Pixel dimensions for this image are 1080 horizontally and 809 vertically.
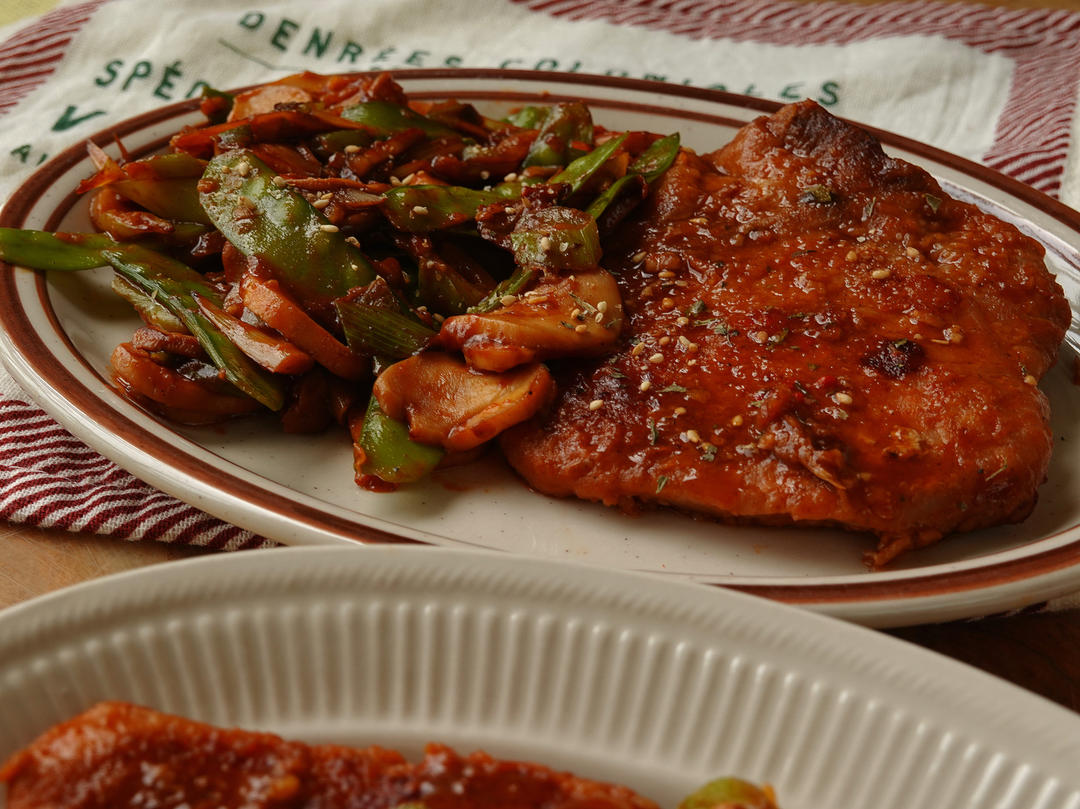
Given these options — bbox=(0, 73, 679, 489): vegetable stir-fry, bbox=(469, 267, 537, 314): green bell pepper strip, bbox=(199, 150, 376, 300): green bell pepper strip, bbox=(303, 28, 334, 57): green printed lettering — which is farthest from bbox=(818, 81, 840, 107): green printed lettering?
bbox=(199, 150, 376, 300): green bell pepper strip

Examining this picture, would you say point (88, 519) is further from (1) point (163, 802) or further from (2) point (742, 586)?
(2) point (742, 586)

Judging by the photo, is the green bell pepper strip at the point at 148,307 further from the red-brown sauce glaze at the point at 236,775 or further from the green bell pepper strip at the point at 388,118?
the red-brown sauce glaze at the point at 236,775

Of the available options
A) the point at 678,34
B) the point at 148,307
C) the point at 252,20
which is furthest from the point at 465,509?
the point at 678,34

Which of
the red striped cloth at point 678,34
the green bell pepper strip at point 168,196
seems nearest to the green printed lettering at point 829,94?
the red striped cloth at point 678,34

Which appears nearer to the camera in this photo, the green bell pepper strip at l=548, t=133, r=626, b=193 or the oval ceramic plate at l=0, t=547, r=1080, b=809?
the oval ceramic plate at l=0, t=547, r=1080, b=809

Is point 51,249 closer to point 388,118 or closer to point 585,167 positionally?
point 388,118

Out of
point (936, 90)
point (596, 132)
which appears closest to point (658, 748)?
point (596, 132)

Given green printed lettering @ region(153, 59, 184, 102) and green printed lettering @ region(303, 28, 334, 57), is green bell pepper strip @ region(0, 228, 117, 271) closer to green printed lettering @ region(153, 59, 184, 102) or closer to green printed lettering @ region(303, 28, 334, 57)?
green printed lettering @ region(153, 59, 184, 102)
